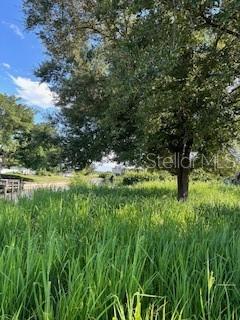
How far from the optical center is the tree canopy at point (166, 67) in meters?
6.62

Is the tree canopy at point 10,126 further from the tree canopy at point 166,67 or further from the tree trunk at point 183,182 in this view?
the tree trunk at point 183,182

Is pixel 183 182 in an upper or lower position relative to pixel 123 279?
upper

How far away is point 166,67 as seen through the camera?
20.2 feet

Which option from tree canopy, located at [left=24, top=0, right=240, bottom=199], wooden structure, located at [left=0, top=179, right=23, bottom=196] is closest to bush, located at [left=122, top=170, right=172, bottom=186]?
wooden structure, located at [left=0, top=179, right=23, bottom=196]

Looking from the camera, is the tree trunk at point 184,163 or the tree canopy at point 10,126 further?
the tree canopy at point 10,126

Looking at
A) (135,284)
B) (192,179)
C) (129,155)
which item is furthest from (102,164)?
(135,284)

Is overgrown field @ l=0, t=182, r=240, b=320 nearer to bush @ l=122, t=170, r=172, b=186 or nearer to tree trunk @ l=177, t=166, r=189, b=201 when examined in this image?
tree trunk @ l=177, t=166, r=189, b=201

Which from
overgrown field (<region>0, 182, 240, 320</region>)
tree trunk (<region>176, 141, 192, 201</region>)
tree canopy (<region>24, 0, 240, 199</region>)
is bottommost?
overgrown field (<region>0, 182, 240, 320</region>)

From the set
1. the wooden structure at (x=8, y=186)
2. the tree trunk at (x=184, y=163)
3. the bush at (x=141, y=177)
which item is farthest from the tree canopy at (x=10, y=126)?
the tree trunk at (x=184, y=163)

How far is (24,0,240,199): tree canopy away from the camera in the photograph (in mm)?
6621

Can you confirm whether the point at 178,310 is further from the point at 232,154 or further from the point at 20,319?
the point at 232,154

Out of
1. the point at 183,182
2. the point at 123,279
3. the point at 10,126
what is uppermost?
the point at 10,126

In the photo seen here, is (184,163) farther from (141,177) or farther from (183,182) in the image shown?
(141,177)

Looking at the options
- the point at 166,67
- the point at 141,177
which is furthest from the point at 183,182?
the point at 141,177
